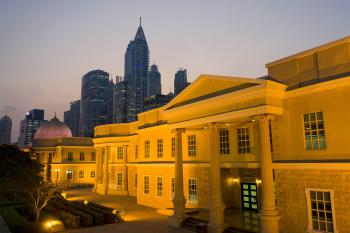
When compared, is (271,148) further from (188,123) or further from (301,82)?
(188,123)

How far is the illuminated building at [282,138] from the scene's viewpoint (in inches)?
542

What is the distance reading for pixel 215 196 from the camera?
1781 cm

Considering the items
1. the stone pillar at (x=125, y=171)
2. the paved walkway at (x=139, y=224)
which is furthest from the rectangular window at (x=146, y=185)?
the stone pillar at (x=125, y=171)

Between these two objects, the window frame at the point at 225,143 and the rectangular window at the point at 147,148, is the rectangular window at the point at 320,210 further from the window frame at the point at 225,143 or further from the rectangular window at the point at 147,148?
the rectangular window at the point at 147,148

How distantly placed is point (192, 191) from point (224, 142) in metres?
5.46

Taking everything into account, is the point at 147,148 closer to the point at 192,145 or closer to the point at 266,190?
the point at 192,145

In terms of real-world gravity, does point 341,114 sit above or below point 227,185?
above

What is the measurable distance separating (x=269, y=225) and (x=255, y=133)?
6.32 m

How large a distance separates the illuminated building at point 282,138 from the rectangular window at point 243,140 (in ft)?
0.23

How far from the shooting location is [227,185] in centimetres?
2281

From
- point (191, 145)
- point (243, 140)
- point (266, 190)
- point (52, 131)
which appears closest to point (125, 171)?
point (191, 145)

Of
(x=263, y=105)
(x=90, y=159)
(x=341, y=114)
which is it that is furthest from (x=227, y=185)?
(x=90, y=159)

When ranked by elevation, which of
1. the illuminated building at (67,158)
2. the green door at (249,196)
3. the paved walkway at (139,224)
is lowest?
the paved walkway at (139,224)

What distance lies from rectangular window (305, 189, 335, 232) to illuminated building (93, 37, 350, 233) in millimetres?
46
